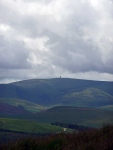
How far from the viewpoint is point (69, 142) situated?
14.5 m

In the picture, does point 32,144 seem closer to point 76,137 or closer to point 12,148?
point 12,148

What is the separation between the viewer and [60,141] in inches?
575

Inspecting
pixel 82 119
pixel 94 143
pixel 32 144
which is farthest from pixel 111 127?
pixel 82 119

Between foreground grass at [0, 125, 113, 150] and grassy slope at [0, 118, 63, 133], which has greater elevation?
foreground grass at [0, 125, 113, 150]

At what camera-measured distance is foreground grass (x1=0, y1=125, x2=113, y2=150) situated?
13.5m

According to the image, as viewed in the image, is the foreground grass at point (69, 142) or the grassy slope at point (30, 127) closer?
the foreground grass at point (69, 142)

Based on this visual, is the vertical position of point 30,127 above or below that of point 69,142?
below

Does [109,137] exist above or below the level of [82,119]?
above

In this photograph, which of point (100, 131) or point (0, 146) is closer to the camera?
point (0, 146)

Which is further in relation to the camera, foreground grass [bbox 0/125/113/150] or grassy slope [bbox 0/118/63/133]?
grassy slope [bbox 0/118/63/133]

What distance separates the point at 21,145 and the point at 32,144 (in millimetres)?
593

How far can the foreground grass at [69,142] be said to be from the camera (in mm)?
13469

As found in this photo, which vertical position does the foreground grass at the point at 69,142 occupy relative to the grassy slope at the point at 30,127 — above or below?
above

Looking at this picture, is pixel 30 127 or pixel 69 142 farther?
pixel 30 127
